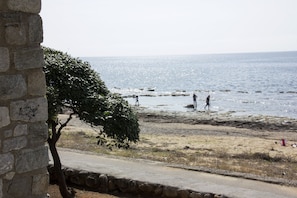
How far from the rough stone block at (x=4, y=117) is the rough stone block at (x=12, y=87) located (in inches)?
5.1

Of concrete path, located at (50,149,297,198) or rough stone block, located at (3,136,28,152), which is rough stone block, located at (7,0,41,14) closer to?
rough stone block, located at (3,136,28,152)

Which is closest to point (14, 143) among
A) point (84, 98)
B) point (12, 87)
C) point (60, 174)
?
point (12, 87)

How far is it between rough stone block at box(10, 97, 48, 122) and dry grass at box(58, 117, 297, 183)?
32.8 ft

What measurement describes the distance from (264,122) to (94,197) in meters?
28.1

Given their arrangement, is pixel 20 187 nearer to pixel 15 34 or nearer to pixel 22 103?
pixel 22 103

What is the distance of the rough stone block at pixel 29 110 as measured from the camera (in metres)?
4.75

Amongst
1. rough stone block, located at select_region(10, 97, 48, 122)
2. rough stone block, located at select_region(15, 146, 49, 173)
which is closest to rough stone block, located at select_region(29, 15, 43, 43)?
rough stone block, located at select_region(10, 97, 48, 122)

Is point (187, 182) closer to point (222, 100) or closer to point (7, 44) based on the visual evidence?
point (7, 44)

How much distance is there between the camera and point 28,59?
4.82m

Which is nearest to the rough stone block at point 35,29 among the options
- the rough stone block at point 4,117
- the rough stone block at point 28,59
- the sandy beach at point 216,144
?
the rough stone block at point 28,59

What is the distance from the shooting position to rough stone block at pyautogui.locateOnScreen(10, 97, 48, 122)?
4.75m

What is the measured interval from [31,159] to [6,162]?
1.05 ft

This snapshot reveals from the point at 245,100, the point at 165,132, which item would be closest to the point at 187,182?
the point at 165,132

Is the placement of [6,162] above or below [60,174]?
above
